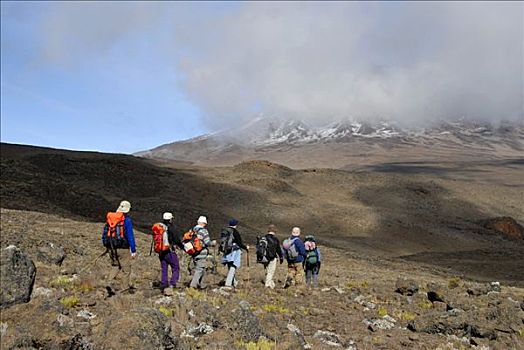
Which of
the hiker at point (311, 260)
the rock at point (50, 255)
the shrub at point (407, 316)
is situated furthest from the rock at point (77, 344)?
the hiker at point (311, 260)

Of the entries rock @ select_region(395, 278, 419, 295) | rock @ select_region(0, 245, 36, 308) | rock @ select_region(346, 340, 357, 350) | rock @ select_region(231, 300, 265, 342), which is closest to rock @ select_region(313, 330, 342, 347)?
rock @ select_region(346, 340, 357, 350)

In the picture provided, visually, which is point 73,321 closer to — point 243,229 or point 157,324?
point 157,324

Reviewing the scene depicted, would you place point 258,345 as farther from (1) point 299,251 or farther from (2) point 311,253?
(2) point 311,253

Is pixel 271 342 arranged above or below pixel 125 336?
below

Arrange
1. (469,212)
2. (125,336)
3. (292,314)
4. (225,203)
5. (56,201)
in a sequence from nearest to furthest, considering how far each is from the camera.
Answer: (125,336) → (292,314) → (56,201) → (225,203) → (469,212)

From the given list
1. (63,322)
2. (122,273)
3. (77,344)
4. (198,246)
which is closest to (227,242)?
(198,246)

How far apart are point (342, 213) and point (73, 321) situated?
41.6 meters

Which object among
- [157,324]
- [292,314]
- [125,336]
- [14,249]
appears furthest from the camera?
[292,314]

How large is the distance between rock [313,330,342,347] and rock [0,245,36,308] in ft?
13.2

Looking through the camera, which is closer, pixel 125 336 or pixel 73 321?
pixel 125 336

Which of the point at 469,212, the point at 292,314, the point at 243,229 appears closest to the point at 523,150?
the point at 469,212

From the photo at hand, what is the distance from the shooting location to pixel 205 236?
1045 cm

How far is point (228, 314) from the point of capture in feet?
24.2

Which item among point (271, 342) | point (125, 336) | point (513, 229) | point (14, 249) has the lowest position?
point (513, 229)
